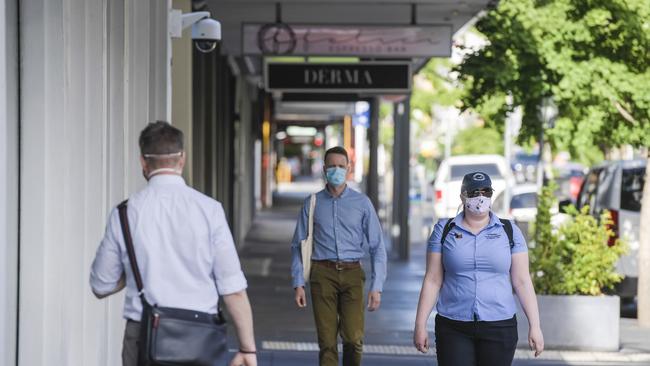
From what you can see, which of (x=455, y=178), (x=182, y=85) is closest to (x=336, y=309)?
(x=182, y=85)

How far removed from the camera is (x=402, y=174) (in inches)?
865

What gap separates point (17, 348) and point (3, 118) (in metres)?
1.20

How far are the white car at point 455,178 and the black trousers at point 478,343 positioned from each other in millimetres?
20230

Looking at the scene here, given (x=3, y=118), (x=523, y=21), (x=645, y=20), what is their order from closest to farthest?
(x=3, y=118), (x=645, y=20), (x=523, y=21)

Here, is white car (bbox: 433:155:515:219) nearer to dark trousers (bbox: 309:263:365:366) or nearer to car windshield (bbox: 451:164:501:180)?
car windshield (bbox: 451:164:501:180)

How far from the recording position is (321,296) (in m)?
8.34

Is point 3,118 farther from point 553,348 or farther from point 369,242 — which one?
point 553,348

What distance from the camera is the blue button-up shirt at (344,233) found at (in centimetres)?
833

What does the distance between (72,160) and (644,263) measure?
26.9 ft

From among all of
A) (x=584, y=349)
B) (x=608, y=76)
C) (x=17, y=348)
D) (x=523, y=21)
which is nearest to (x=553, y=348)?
(x=584, y=349)

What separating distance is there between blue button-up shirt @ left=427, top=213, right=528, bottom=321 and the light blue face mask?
1789 mm

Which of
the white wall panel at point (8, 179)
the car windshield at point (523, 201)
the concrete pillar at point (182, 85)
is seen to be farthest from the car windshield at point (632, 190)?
the car windshield at point (523, 201)

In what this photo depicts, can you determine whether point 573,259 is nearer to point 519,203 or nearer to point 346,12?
point 346,12

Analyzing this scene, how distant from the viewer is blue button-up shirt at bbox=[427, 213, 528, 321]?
6492 millimetres
